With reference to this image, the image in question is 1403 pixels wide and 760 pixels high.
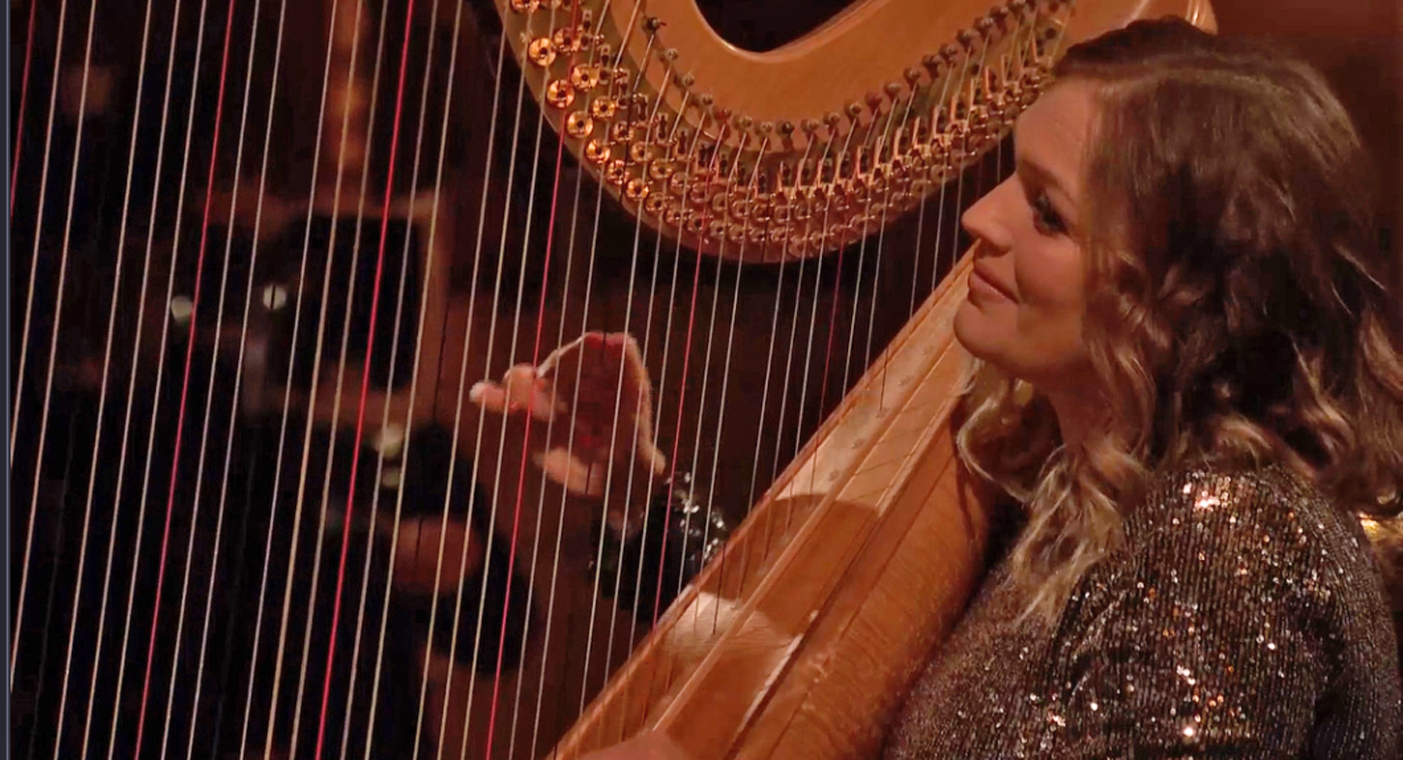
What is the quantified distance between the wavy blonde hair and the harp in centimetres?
20

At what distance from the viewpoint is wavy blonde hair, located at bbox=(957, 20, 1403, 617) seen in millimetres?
1016

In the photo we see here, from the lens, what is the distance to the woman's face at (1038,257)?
1054mm

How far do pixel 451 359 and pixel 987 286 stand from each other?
40 cm

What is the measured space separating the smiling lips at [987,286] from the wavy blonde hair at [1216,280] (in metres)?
0.07

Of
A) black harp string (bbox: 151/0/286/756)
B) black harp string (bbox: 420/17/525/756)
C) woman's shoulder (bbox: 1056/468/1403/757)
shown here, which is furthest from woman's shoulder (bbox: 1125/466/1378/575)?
black harp string (bbox: 151/0/286/756)

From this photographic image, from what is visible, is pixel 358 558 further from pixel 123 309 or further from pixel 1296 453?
pixel 1296 453

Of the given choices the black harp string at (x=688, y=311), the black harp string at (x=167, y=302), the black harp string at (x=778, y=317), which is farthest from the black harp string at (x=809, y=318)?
the black harp string at (x=167, y=302)

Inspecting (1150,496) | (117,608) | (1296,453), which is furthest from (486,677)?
(1296,453)

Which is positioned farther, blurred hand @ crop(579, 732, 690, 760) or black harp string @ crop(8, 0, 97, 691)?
blurred hand @ crop(579, 732, 690, 760)

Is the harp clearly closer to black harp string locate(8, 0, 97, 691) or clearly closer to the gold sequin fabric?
black harp string locate(8, 0, 97, 691)

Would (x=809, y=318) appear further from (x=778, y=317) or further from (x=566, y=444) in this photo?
(x=566, y=444)

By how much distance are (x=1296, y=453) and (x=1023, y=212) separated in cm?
25

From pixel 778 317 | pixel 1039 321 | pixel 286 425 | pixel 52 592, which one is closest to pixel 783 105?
pixel 778 317

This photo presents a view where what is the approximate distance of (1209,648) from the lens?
0.93 m
